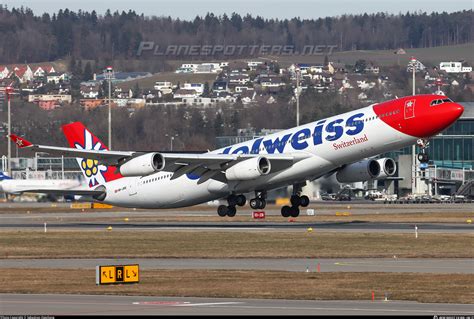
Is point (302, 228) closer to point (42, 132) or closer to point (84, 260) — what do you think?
point (84, 260)

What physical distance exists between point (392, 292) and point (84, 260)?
19080 mm

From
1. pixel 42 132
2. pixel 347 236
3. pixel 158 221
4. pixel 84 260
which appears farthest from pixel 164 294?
pixel 42 132

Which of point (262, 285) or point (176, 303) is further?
point (262, 285)

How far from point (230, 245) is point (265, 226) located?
16.4m

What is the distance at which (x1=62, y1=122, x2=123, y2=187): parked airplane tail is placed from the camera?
259ft

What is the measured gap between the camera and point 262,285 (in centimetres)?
3906

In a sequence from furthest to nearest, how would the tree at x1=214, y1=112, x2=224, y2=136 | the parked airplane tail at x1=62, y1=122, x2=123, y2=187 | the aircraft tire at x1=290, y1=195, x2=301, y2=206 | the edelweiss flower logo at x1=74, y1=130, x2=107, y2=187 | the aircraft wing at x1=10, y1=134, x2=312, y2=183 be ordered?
the tree at x1=214, y1=112, x2=224, y2=136 < the edelweiss flower logo at x1=74, y1=130, x2=107, y2=187 < the parked airplane tail at x1=62, y1=122, x2=123, y2=187 < the aircraft tire at x1=290, y1=195, x2=301, y2=206 < the aircraft wing at x1=10, y1=134, x2=312, y2=183

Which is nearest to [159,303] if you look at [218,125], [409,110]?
[409,110]

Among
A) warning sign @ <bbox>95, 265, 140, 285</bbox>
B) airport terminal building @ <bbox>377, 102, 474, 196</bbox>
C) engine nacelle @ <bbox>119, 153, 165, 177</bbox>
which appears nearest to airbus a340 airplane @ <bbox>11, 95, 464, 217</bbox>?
engine nacelle @ <bbox>119, 153, 165, 177</bbox>

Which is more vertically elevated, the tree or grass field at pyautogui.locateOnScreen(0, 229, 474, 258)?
the tree

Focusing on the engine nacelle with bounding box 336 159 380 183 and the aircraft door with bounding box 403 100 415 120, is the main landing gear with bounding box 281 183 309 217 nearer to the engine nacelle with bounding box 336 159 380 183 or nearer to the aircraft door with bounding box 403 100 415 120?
the engine nacelle with bounding box 336 159 380 183

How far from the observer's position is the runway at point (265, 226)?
70.5 metres

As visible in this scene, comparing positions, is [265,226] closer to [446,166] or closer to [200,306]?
[200,306]

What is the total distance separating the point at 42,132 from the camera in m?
188
